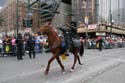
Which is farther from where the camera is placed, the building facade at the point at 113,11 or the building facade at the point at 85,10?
the building facade at the point at 113,11

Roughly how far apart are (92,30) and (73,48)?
5022 centimetres

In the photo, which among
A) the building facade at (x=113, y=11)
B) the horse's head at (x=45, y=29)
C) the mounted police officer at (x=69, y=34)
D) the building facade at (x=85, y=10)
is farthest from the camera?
the building facade at (x=113, y=11)

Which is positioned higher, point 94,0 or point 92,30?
point 94,0

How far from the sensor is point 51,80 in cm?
1321

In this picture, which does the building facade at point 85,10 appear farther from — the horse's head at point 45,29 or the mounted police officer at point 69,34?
the horse's head at point 45,29

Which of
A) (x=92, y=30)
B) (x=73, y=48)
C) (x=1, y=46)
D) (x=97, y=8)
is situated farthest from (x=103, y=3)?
(x=73, y=48)

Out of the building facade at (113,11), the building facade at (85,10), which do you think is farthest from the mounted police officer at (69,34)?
the building facade at (85,10)

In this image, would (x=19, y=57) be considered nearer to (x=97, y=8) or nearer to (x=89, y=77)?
(x=89, y=77)

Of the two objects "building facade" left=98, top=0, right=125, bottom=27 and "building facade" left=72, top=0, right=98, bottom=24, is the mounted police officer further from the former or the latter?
"building facade" left=72, top=0, right=98, bottom=24

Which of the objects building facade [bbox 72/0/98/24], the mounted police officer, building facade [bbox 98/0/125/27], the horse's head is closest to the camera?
the horse's head

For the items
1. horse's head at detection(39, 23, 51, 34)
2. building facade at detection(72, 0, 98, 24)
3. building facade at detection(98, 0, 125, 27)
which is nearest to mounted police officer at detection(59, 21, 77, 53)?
horse's head at detection(39, 23, 51, 34)

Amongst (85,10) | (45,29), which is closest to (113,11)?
(85,10)

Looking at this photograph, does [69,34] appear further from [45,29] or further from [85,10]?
[85,10]

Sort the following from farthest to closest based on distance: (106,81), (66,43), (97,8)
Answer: (97,8) < (66,43) < (106,81)
